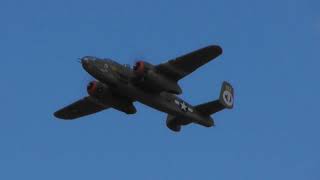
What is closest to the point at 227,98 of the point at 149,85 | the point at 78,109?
Answer: the point at 149,85

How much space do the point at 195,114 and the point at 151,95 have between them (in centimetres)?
511

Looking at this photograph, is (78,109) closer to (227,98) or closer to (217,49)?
(227,98)

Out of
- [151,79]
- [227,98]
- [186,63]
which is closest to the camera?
[151,79]

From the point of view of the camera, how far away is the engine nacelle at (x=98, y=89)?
233 feet

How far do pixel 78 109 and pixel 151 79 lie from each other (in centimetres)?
1004

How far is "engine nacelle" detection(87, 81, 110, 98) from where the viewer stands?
71.1 m

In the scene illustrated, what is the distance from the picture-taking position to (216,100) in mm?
A: 75062

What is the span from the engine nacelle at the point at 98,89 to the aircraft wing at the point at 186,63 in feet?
14.6

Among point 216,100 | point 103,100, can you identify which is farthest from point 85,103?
point 216,100

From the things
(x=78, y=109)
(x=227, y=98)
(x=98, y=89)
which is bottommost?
(x=98, y=89)

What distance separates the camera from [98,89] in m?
71.1

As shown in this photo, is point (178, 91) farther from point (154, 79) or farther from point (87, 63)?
point (87, 63)

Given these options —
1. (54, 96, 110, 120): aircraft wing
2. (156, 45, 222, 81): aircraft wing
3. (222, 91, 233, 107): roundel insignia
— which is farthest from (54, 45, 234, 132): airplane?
(54, 96, 110, 120): aircraft wing

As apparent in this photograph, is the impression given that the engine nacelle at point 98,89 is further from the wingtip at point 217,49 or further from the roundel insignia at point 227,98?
the roundel insignia at point 227,98
